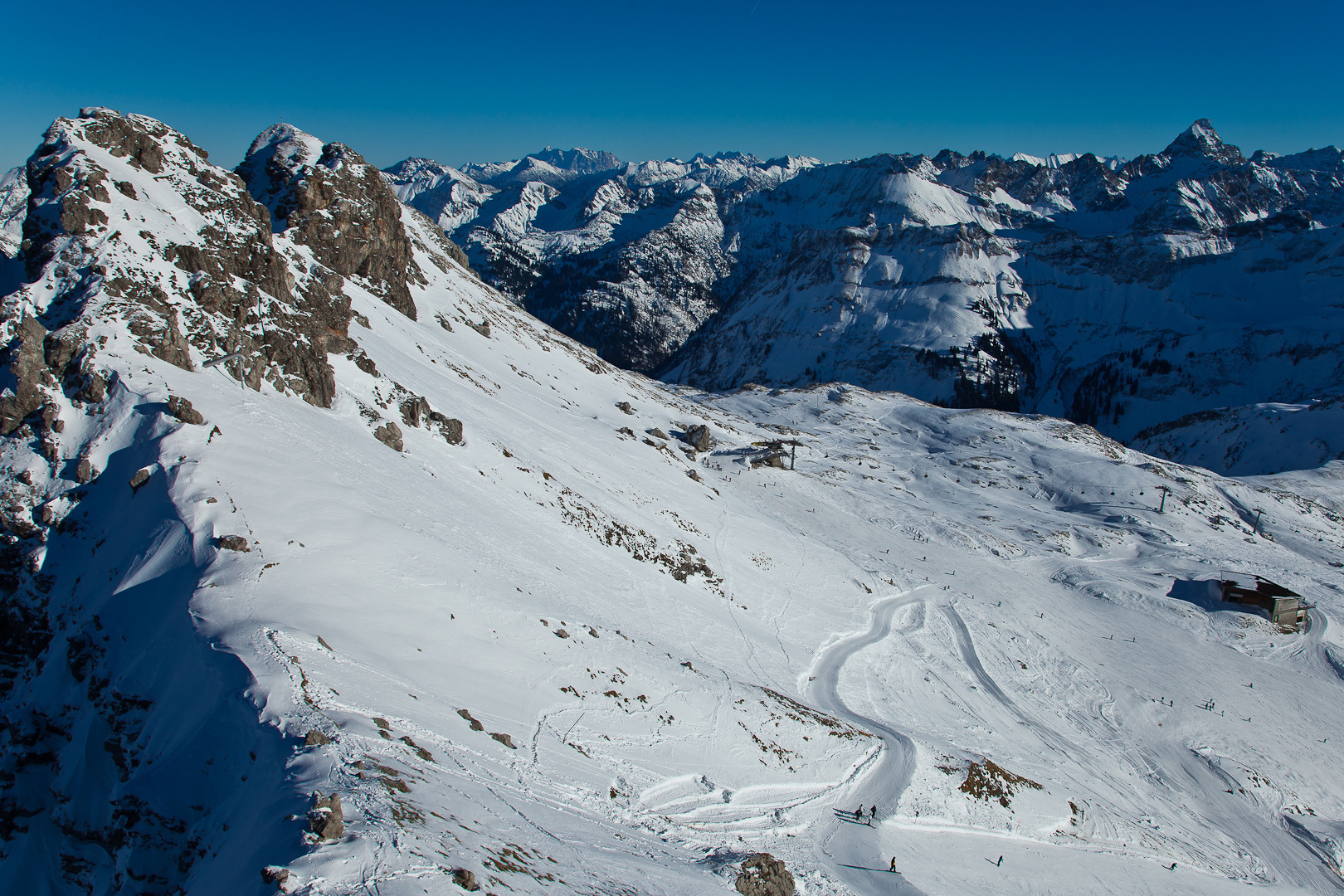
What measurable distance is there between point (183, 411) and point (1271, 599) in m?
59.8

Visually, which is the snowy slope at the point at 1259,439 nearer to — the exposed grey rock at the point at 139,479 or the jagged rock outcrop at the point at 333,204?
the jagged rock outcrop at the point at 333,204

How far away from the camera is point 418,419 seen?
35.3 m

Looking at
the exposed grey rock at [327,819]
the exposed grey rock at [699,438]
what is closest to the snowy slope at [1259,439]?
the exposed grey rock at [699,438]

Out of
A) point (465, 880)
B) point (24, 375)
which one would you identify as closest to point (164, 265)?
point (24, 375)

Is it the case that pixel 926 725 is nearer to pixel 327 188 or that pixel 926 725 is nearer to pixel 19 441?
pixel 19 441

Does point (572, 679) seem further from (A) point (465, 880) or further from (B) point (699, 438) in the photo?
(B) point (699, 438)

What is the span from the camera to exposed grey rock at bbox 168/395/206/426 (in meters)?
23.1

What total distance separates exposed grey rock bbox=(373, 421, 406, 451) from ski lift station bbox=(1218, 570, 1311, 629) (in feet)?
174

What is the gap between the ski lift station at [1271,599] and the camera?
42188 millimetres

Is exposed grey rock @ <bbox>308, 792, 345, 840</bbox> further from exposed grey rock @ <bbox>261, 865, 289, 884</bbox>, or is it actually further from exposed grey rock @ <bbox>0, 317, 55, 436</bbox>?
exposed grey rock @ <bbox>0, 317, 55, 436</bbox>

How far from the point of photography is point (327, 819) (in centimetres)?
950

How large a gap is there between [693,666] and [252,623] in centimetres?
1530

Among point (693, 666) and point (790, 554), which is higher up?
point (790, 554)

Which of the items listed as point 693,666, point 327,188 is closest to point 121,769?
point 693,666
